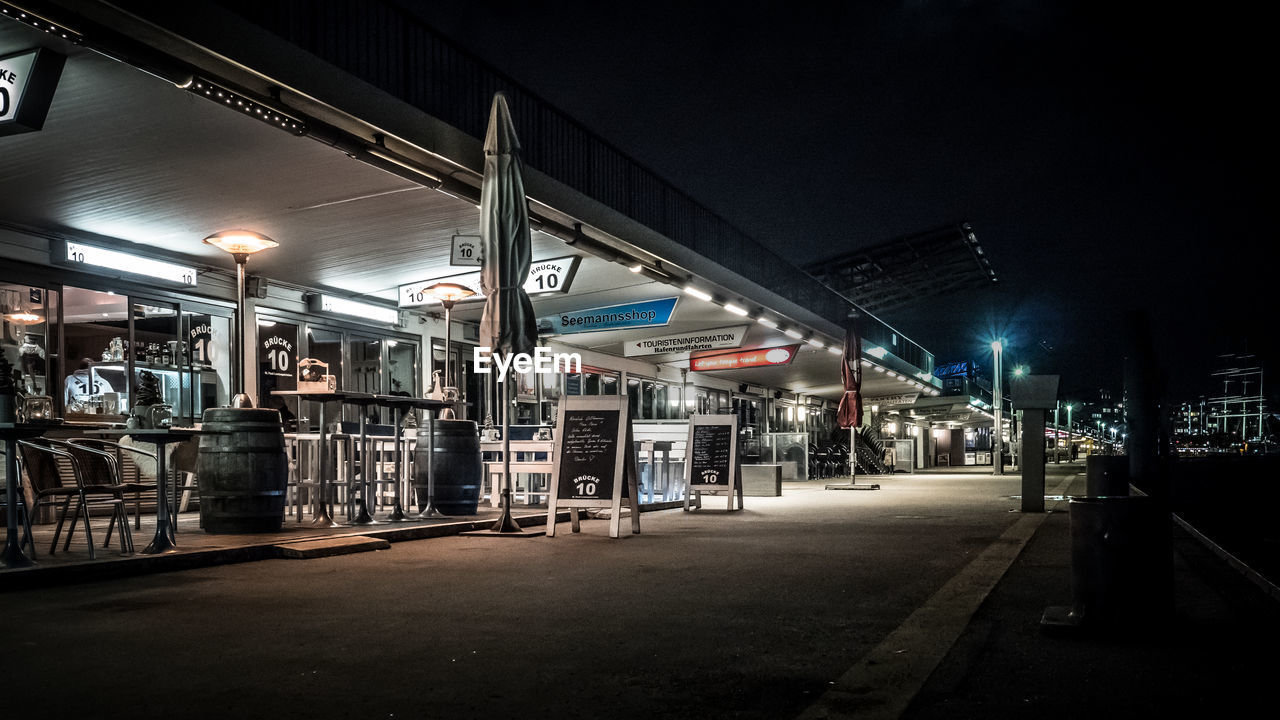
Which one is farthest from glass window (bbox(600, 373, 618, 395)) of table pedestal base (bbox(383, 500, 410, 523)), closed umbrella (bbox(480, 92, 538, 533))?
closed umbrella (bbox(480, 92, 538, 533))

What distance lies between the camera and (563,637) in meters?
4.45

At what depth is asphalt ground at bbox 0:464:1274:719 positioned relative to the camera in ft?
11.0

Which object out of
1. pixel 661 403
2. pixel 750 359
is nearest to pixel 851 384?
pixel 750 359

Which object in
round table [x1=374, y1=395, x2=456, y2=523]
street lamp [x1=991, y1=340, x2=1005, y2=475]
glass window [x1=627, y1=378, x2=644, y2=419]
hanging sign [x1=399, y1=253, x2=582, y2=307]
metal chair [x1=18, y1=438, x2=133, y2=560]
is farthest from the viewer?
street lamp [x1=991, y1=340, x2=1005, y2=475]

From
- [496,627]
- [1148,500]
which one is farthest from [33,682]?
[1148,500]

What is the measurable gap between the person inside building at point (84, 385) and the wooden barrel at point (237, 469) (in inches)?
142

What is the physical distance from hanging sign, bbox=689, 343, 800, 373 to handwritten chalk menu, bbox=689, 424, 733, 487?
25.5 feet

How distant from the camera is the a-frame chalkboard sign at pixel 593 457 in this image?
9.52 metres

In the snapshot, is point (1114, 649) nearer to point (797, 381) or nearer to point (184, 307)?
point (184, 307)

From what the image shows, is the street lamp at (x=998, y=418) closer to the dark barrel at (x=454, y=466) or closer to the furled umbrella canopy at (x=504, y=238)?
the dark barrel at (x=454, y=466)

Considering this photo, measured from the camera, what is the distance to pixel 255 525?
8852mm

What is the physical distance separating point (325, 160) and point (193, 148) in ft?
3.46

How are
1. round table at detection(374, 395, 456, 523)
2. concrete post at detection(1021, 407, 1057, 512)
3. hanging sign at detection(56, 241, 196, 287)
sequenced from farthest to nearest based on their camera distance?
concrete post at detection(1021, 407, 1057, 512) → hanging sign at detection(56, 241, 196, 287) → round table at detection(374, 395, 456, 523)

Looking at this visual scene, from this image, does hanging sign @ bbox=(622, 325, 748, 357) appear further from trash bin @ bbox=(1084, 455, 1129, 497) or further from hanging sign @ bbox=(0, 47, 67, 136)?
trash bin @ bbox=(1084, 455, 1129, 497)
